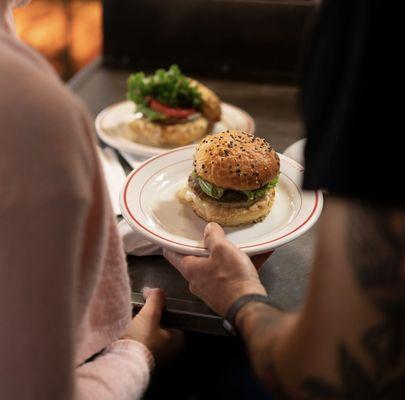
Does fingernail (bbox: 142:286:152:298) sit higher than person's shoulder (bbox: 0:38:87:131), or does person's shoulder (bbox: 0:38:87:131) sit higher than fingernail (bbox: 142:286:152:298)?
person's shoulder (bbox: 0:38:87:131)

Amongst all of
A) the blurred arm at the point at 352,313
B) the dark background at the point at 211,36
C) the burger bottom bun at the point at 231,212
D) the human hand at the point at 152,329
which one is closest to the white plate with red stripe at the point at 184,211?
the burger bottom bun at the point at 231,212

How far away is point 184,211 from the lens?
1464 mm

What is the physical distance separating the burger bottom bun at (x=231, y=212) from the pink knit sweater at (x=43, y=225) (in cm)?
45

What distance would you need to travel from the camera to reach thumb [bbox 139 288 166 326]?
4.12 ft

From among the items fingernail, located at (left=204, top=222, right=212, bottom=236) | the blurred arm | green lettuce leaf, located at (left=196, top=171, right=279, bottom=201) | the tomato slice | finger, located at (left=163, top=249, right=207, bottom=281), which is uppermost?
the blurred arm

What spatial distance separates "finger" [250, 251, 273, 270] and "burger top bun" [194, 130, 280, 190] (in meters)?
0.17

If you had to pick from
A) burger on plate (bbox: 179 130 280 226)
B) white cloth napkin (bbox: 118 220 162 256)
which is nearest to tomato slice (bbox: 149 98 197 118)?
burger on plate (bbox: 179 130 280 226)

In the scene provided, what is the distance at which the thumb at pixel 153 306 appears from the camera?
1.26 meters

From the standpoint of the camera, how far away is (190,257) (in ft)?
4.10

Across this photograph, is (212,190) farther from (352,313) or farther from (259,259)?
(352,313)

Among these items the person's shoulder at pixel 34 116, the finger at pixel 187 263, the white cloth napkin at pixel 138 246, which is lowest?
the white cloth napkin at pixel 138 246

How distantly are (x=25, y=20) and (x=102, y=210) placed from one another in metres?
4.48

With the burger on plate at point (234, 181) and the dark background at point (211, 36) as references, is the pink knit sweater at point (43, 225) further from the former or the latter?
the dark background at point (211, 36)

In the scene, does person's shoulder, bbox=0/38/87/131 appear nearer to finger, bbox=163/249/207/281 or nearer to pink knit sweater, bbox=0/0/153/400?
pink knit sweater, bbox=0/0/153/400
